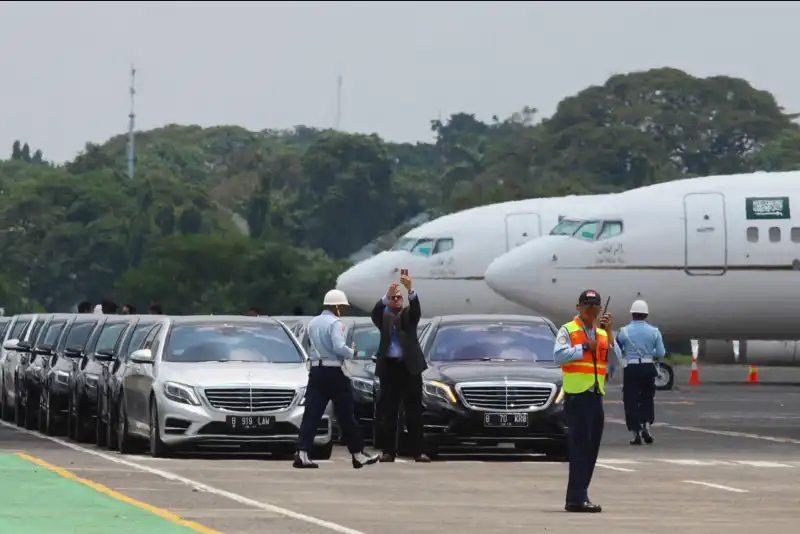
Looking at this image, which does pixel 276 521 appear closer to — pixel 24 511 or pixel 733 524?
pixel 24 511

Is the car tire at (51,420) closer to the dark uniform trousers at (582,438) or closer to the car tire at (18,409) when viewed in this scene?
the car tire at (18,409)

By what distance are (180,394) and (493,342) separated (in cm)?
420

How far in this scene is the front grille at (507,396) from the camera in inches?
1038

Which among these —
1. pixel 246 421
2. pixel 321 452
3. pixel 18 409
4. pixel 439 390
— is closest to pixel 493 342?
pixel 439 390

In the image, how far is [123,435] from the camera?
27.5 metres

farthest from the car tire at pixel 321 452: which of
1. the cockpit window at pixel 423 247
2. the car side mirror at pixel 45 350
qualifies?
the cockpit window at pixel 423 247

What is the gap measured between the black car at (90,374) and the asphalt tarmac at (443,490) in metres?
0.55

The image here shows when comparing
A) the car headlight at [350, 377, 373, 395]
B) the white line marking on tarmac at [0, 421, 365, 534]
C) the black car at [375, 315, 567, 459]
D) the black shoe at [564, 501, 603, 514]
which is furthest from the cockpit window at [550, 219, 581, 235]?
the black shoe at [564, 501, 603, 514]

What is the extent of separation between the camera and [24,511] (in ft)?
61.4

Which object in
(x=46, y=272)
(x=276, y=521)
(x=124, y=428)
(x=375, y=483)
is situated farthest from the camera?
(x=46, y=272)

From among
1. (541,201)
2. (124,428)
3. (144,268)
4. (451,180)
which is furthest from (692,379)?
(451,180)

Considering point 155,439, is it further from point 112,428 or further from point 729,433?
point 729,433

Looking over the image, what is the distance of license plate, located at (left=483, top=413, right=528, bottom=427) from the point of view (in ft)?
86.1

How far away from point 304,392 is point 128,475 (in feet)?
11.3
